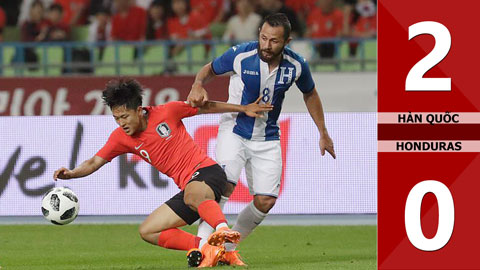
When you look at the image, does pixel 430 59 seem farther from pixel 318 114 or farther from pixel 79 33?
pixel 79 33

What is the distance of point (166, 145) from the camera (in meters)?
7.49

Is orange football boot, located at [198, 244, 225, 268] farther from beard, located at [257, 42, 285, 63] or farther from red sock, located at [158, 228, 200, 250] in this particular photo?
beard, located at [257, 42, 285, 63]

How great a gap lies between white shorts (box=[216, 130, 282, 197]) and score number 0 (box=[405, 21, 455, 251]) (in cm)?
330

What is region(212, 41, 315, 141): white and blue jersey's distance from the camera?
7.69m

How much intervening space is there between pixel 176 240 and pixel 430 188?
A: 3148mm

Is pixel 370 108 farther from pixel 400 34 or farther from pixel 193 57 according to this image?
pixel 400 34

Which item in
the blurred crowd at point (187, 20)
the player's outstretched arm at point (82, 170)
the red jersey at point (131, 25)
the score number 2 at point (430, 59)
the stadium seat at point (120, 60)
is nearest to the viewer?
the score number 2 at point (430, 59)

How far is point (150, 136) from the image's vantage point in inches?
293

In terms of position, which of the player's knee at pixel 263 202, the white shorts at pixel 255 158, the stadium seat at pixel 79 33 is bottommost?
the player's knee at pixel 263 202

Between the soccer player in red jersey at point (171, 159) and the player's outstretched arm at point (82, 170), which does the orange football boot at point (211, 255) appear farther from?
the player's outstretched arm at point (82, 170)

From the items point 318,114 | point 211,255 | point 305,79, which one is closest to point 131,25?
point 318,114

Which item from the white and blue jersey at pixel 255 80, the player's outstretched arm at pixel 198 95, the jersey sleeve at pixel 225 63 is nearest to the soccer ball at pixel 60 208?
the player's outstretched arm at pixel 198 95

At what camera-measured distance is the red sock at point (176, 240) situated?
24.1ft

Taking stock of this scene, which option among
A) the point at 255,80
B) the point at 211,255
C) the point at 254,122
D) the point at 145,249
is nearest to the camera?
the point at 211,255
